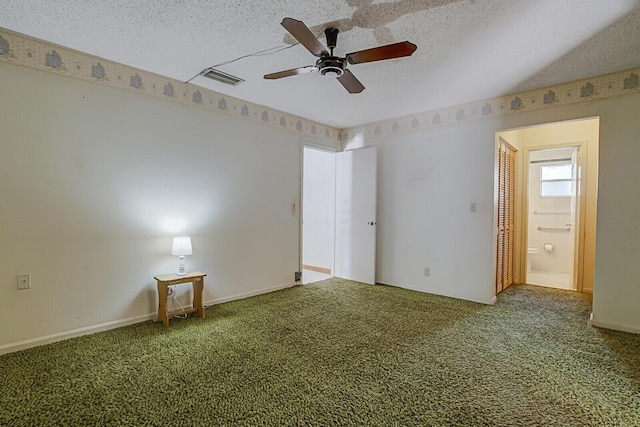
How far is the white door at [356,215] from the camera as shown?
482cm

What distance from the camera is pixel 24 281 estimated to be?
255cm

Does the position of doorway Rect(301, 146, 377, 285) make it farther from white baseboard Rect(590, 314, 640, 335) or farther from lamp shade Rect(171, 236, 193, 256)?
white baseboard Rect(590, 314, 640, 335)

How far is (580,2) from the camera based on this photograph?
2.01 m

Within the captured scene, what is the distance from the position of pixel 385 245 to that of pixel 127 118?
11.8ft

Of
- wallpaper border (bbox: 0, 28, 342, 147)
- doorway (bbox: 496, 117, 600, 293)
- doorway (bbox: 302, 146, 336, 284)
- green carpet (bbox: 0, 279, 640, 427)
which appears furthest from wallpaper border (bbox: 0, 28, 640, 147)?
green carpet (bbox: 0, 279, 640, 427)

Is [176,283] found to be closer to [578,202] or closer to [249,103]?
[249,103]

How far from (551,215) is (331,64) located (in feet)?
19.3

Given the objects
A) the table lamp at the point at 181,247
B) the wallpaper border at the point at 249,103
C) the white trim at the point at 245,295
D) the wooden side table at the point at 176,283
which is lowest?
the white trim at the point at 245,295

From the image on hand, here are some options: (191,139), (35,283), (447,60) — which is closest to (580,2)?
(447,60)

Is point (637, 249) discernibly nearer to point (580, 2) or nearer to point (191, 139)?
point (580, 2)

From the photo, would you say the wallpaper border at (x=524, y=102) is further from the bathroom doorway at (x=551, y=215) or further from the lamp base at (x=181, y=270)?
the lamp base at (x=181, y=270)

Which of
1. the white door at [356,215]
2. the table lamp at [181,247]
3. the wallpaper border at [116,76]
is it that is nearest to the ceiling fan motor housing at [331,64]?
the wallpaper border at [116,76]

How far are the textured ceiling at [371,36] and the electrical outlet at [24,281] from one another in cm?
187

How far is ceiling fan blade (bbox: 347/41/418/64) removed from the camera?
6.70 ft
